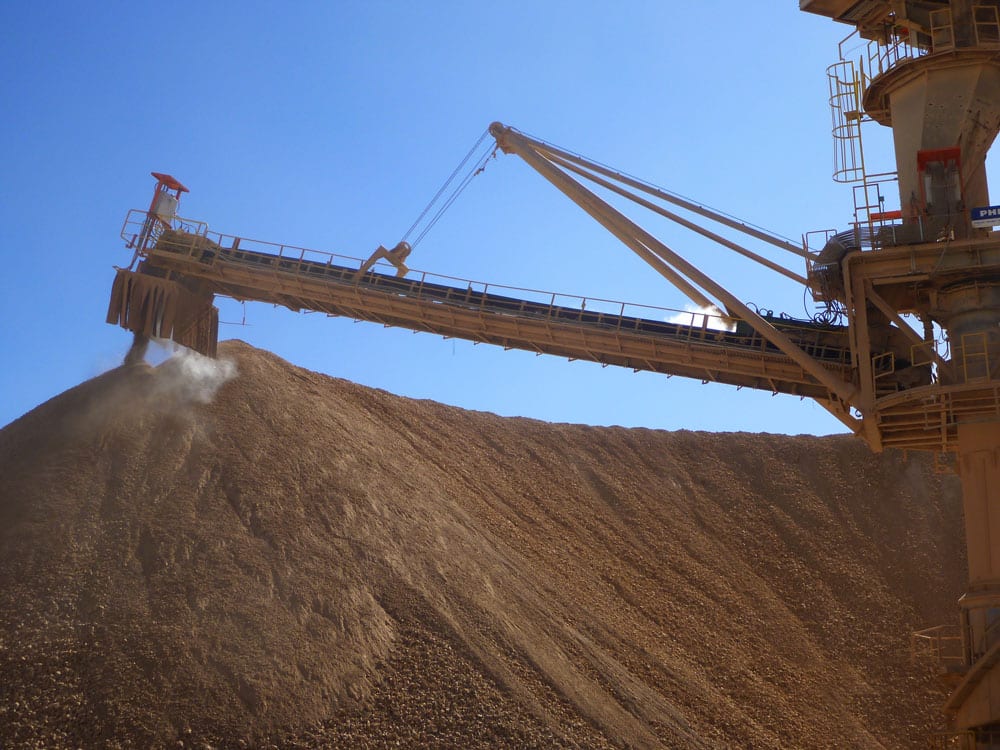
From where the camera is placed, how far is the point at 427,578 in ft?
74.8

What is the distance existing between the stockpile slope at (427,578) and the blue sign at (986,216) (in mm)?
10680

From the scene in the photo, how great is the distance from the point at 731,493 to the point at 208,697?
815 inches

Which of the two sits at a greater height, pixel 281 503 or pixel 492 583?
pixel 281 503

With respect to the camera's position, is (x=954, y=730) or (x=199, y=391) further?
(x=199, y=391)

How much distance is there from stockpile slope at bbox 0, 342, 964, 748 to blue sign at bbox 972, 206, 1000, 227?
10.7 meters

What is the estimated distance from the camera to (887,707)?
2698 centimetres

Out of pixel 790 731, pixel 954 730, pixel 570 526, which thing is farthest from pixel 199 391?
pixel 954 730

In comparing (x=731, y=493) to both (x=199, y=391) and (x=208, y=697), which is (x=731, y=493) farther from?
(x=208, y=697)

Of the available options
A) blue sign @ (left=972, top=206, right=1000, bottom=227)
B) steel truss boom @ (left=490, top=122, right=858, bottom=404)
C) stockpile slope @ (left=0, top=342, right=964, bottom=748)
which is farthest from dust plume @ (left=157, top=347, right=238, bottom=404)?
blue sign @ (left=972, top=206, right=1000, bottom=227)

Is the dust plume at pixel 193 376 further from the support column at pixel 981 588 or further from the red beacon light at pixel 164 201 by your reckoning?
the support column at pixel 981 588

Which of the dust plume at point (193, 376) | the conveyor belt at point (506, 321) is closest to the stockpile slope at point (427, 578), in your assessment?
the dust plume at point (193, 376)

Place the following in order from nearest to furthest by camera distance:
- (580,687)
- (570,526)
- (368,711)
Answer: (368,711), (580,687), (570,526)

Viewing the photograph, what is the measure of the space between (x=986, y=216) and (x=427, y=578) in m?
12.4

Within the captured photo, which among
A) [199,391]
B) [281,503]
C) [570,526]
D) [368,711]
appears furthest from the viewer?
[570,526]
